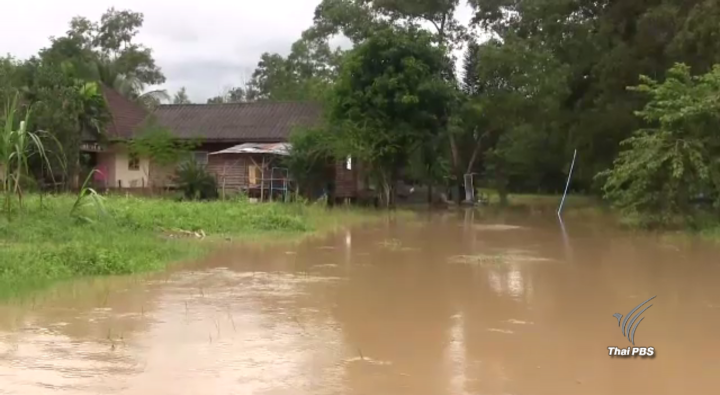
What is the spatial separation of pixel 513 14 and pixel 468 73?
3.03 m

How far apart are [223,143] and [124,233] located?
47.6ft

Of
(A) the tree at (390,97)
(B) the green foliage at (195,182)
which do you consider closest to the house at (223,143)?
(B) the green foliage at (195,182)

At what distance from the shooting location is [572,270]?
1024 centimetres

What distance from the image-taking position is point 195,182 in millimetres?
22328

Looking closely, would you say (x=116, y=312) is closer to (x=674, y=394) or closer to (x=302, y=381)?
(x=302, y=381)

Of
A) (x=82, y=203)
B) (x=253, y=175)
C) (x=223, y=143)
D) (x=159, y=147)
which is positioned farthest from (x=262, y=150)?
(x=82, y=203)

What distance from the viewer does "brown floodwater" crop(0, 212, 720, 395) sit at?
4816 mm

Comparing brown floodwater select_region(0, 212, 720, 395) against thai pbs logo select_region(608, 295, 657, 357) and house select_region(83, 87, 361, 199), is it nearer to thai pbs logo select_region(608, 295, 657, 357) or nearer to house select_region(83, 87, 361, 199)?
thai pbs logo select_region(608, 295, 657, 357)

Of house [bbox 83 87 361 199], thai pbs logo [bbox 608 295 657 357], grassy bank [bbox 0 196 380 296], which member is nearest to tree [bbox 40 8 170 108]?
house [bbox 83 87 361 199]

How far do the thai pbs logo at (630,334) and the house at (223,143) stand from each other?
55.5 feet

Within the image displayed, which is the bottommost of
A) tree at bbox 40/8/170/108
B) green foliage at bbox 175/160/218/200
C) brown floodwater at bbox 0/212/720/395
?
brown floodwater at bbox 0/212/720/395

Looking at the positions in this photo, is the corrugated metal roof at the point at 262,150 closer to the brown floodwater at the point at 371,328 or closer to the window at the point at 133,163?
the window at the point at 133,163

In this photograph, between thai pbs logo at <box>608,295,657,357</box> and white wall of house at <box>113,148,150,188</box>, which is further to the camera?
white wall of house at <box>113,148,150,188</box>

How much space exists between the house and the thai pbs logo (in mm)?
16903
